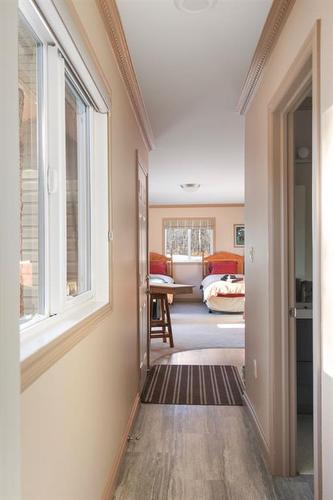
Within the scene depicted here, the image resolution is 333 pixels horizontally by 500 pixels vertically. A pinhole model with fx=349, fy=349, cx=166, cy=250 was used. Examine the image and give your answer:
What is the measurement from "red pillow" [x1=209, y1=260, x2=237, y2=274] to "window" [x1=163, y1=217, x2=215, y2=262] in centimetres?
47

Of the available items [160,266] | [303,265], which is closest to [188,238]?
[160,266]

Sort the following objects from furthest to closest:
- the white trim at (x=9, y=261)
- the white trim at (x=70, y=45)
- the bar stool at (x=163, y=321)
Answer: the bar stool at (x=163, y=321), the white trim at (x=70, y=45), the white trim at (x=9, y=261)

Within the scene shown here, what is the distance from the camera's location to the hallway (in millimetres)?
1834

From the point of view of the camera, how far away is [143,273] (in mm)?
3395

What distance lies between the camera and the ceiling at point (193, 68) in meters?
1.76

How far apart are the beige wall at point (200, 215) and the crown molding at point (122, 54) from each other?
5.61 metres

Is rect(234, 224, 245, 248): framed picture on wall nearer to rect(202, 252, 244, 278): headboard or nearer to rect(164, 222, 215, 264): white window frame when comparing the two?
rect(202, 252, 244, 278): headboard

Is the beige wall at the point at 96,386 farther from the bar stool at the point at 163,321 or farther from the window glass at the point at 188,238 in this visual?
the window glass at the point at 188,238

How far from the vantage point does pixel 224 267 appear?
8320 mm

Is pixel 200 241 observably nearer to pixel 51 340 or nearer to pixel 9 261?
pixel 51 340

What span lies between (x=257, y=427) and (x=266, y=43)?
2385 millimetres

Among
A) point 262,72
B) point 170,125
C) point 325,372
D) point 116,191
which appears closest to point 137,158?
point 170,125

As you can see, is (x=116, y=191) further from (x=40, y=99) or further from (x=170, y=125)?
(x=170, y=125)

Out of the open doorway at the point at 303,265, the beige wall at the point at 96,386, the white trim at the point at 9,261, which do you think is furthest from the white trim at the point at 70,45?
the open doorway at the point at 303,265
